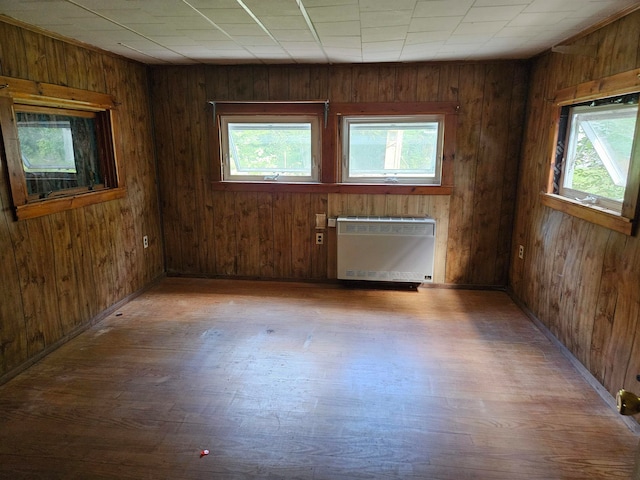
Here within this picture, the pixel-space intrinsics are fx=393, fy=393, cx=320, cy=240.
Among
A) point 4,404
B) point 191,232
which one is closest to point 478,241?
point 191,232

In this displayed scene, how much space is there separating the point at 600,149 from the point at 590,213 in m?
0.46

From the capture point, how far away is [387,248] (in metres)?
3.88

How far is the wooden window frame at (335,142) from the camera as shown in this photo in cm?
374

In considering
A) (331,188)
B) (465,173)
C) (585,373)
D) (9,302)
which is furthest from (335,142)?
(9,302)

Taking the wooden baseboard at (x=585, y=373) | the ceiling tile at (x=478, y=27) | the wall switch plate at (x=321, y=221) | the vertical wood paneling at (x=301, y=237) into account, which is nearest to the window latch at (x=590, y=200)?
the wooden baseboard at (x=585, y=373)

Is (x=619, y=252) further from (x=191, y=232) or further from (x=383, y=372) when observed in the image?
(x=191, y=232)

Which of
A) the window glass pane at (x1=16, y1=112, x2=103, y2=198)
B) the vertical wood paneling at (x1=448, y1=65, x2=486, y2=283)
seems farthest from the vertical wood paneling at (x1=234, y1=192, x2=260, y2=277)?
the vertical wood paneling at (x1=448, y1=65, x2=486, y2=283)

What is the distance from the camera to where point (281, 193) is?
161 inches

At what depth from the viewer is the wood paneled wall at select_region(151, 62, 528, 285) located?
3697 millimetres

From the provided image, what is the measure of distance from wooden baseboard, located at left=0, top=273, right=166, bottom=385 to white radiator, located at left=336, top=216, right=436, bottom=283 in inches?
80.2

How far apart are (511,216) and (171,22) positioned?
3342 millimetres

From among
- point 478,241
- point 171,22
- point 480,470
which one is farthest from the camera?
point 478,241

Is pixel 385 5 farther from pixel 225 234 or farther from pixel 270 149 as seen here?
pixel 225 234

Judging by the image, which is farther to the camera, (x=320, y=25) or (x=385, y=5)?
(x=320, y=25)
